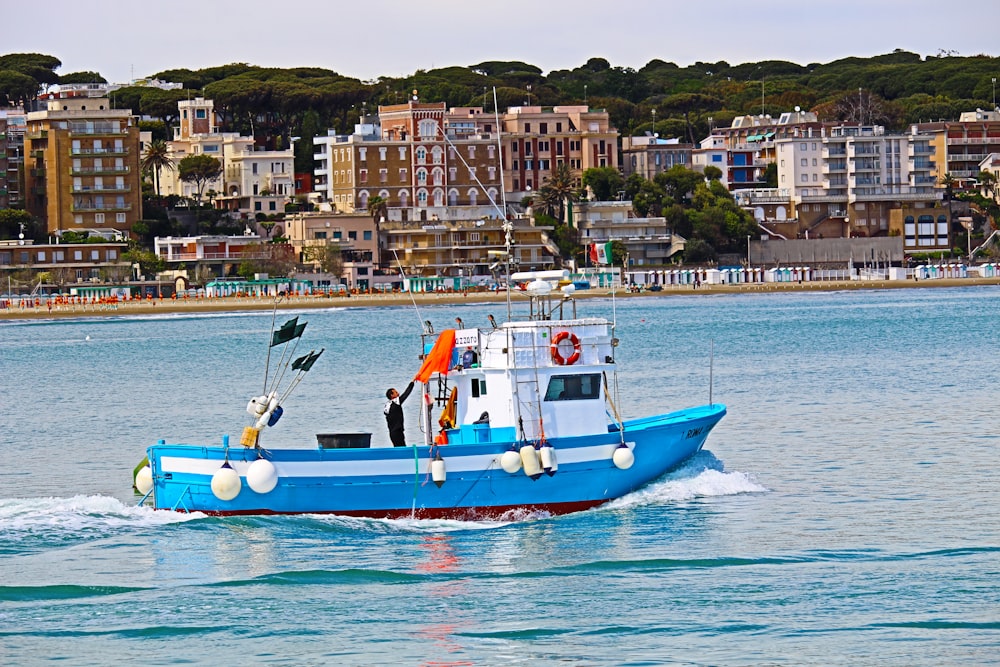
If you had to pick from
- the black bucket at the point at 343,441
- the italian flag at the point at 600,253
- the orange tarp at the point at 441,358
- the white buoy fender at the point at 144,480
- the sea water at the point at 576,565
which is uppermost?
the italian flag at the point at 600,253

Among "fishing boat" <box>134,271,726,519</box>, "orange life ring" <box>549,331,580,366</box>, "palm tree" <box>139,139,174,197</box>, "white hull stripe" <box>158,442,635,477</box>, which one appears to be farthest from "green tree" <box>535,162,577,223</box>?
"white hull stripe" <box>158,442,635,477</box>

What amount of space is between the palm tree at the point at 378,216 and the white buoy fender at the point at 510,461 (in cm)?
10642

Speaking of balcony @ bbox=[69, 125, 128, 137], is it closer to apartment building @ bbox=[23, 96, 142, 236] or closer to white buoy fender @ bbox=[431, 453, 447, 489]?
apartment building @ bbox=[23, 96, 142, 236]

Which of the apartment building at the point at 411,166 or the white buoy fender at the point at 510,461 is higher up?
the apartment building at the point at 411,166

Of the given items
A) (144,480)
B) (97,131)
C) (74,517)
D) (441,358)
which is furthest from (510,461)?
(97,131)

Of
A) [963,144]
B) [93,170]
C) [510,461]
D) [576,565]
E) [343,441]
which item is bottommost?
[576,565]

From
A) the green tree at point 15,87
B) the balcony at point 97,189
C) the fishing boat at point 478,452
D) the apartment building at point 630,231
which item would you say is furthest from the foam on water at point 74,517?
the green tree at point 15,87

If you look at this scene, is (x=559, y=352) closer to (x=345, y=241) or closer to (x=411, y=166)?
(x=345, y=241)

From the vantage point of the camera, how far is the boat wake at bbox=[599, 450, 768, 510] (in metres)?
25.2

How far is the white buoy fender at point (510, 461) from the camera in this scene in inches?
930

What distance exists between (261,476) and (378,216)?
356 feet

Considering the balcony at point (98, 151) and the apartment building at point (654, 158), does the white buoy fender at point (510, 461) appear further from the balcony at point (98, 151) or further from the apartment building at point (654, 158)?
the apartment building at point (654, 158)

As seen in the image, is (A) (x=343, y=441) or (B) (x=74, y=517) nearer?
(A) (x=343, y=441)

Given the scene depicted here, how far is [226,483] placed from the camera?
23.0m
